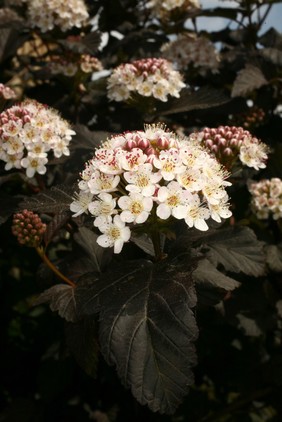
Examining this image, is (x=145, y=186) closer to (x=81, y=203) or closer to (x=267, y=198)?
(x=81, y=203)

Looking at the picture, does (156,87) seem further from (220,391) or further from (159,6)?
(220,391)

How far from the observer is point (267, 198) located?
2.22m

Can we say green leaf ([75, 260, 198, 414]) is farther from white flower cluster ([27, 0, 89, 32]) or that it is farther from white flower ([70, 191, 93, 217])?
white flower cluster ([27, 0, 89, 32])

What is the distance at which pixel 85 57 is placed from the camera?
2.69 m

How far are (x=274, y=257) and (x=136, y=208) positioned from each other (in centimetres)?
96

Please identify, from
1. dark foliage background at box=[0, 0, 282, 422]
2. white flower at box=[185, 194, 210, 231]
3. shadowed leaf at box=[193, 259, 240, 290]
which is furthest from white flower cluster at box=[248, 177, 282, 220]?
white flower at box=[185, 194, 210, 231]

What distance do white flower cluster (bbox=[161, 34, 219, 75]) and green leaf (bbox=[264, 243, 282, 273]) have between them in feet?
4.05

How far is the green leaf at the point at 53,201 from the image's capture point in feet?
5.14

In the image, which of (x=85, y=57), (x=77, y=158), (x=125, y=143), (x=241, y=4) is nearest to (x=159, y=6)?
(x=241, y=4)

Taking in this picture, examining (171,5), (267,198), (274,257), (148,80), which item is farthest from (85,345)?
(171,5)

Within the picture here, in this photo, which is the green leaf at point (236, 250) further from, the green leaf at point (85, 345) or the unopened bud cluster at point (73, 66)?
the unopened bud cluster at point (73, 66)

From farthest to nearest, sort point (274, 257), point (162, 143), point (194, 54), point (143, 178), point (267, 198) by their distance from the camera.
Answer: point (194, 54)
point (267, 198)
point (274, 257)
point (162, 143)
point (143, 178)

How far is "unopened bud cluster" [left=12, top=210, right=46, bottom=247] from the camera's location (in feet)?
5.74

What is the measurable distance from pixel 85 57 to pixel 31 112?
86 centimetres
